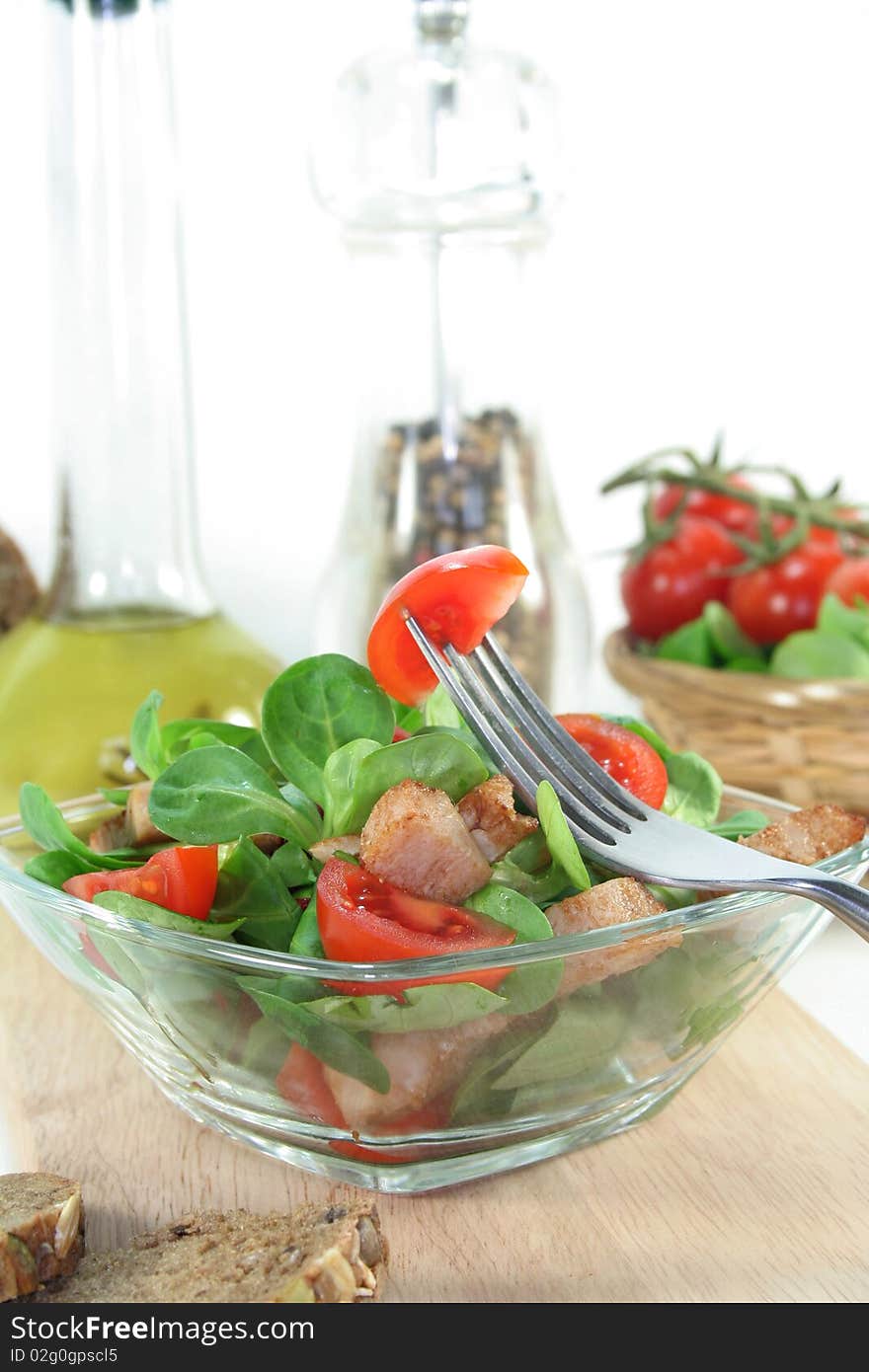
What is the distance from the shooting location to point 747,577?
1422 mm

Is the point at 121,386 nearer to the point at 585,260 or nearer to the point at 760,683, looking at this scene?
the point at 760,683

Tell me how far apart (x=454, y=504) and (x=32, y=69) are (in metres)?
0.79

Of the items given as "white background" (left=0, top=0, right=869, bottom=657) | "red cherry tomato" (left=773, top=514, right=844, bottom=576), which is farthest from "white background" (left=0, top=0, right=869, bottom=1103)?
"red cherry tomato" (left=773, top=514, right=844, bottom=576)

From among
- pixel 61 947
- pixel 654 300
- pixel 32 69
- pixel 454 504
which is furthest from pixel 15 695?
pixel 654 300

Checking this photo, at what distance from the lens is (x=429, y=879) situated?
2.05 feet

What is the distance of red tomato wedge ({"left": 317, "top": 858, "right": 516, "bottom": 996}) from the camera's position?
0.60m

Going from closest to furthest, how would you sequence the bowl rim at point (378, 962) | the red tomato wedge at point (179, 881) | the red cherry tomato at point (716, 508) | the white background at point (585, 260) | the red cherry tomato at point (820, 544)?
the bowl rim at point (378, 962) → the red tomato wedge at point (179, 881) → the red cherry tomato at point (820, 544) → the red cherry tomato at point (716, 508) → the white background at point (585, 260)

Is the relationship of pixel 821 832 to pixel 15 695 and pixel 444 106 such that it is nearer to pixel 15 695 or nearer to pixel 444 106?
pixel 15 695

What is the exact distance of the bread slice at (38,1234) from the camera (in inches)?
23.6

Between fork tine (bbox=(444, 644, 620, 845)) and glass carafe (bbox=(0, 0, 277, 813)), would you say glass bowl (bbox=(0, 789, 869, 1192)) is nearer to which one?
fork tine (bbox=(444, 644, 620, 845))

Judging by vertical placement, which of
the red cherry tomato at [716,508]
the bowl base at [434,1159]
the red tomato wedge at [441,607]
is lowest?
the bowl base at [434,1159]

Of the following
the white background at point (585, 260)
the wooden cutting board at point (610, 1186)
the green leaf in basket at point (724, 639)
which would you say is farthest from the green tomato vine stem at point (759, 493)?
the wooden cutting board at point (610, 1186)

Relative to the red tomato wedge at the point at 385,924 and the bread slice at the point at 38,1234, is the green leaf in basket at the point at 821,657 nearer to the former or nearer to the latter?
the red tomato wedge at the point at 385,924

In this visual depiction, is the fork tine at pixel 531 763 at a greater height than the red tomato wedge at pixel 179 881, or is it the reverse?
the fork tine at pixel 531 763
